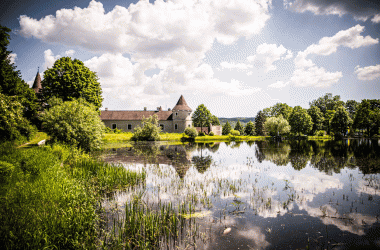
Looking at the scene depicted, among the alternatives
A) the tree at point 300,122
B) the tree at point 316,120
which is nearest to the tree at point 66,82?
the tree at point 300,122

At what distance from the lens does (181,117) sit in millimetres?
59375

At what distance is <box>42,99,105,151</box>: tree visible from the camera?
664 inches

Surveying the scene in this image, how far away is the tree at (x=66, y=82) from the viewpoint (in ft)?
103

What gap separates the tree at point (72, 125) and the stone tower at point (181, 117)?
133 ft

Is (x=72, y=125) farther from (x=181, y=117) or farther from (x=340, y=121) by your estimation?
(x=340, y=121)

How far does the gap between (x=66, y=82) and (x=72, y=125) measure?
1867 centimetres

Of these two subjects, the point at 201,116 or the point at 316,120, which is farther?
the point at 201,116

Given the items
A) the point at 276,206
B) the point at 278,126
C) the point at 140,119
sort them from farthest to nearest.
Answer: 1. the point at 140,119
2. the point at 278,126
3. the point at 276,206

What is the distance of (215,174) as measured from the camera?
12.9 metres

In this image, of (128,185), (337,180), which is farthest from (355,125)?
(128,185)

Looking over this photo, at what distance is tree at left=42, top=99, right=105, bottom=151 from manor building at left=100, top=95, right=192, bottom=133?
39260 millimetres

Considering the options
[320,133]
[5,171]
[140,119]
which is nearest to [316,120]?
[320,133]

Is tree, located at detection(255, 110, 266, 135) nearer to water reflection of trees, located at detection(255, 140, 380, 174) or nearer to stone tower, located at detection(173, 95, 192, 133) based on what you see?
stone tower, located at detection(173, 95, 192, 133)

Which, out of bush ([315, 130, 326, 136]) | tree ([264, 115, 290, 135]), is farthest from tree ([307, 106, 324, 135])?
tree ([264, 115, 290, 135])
